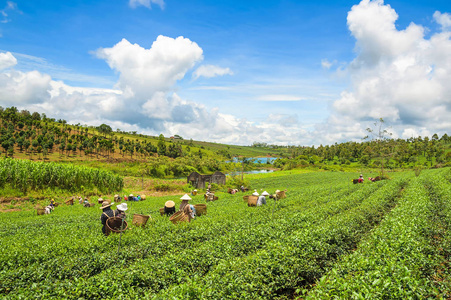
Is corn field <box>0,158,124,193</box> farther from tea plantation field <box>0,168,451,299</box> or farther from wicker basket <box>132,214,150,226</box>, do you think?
wicker basket <box>132,214,150,226</box>

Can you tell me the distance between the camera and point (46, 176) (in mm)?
29844

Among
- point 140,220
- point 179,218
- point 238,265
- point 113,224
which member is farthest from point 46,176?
point 238,265

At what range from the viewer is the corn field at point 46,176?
88.0 ft

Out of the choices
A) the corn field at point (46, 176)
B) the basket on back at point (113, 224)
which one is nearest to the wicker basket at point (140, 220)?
the basket on back at point (113, 224)

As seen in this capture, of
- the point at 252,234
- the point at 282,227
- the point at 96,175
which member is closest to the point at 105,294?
the point at 252,234

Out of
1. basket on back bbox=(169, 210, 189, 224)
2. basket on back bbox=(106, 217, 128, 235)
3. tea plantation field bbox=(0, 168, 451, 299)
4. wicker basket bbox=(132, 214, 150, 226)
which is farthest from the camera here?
basket on back bbox=(169, 210, 189, 224)

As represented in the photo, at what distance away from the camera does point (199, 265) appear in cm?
748

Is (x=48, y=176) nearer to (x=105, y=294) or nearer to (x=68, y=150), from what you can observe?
(x=105, y=294)

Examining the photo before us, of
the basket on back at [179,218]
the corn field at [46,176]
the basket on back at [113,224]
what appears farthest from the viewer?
the corn field at [46,176]

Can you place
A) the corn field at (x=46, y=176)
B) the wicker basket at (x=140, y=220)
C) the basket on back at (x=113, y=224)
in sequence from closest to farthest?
the basket on back at (x=113, y=224)
the wicker basket at (x=140, y=220)
the corn field at (x=46, y=176)

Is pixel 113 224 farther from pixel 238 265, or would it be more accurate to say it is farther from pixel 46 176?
pixel 46 176

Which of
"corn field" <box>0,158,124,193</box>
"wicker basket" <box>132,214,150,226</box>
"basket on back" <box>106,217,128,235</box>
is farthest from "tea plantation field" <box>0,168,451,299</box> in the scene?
"corn field" <box>0,158,124,193</box>

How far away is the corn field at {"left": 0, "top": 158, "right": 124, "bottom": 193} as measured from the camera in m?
26.8

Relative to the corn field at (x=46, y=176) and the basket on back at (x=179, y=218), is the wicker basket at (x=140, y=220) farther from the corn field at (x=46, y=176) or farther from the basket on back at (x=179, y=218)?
the corn field at (x=46, y=176)
